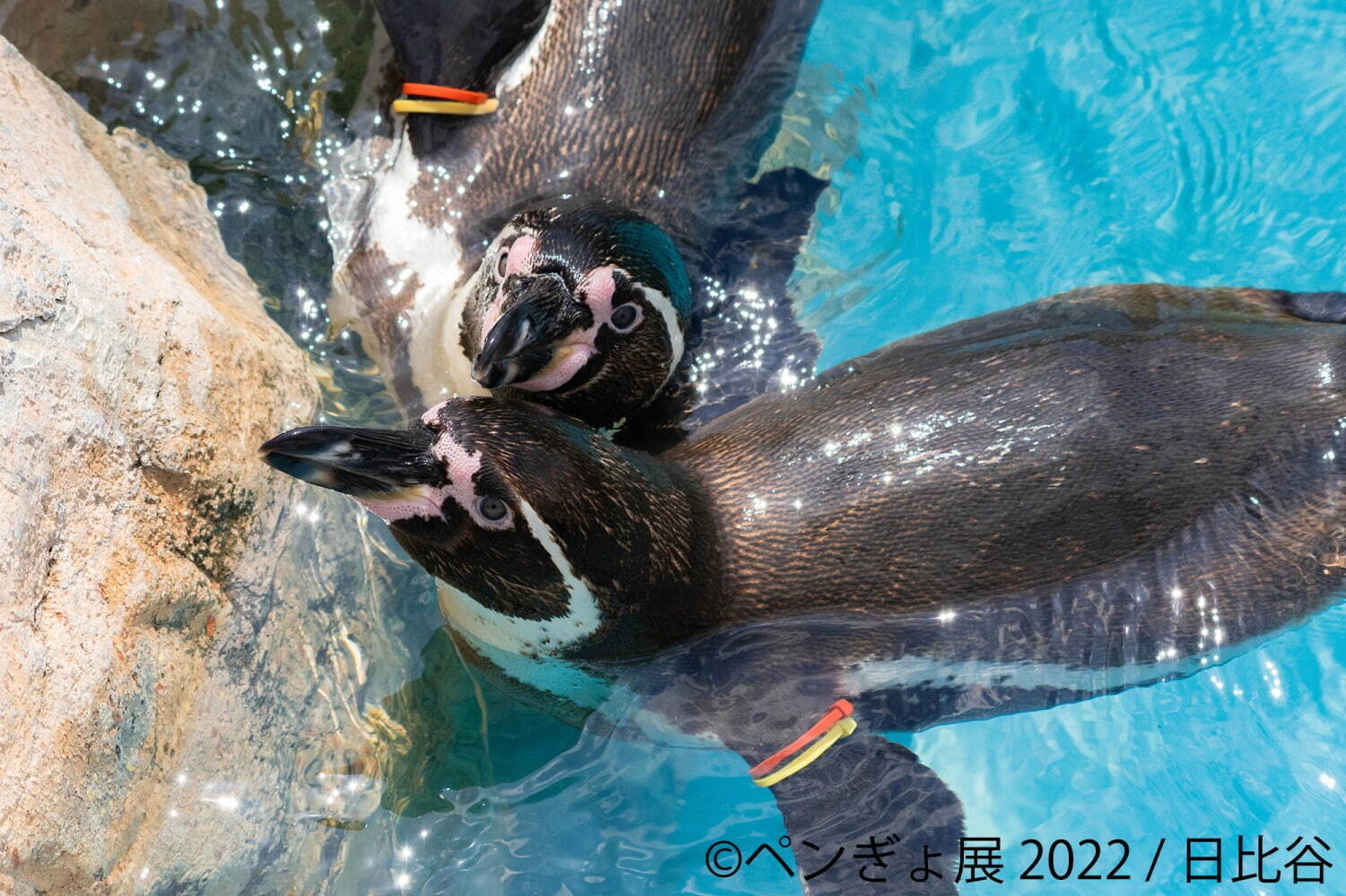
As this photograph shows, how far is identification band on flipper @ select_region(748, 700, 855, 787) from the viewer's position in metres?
2.70

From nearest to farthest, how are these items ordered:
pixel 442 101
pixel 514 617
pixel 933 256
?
pixel 514 617 < pixel 442 101 < pixel 933 256

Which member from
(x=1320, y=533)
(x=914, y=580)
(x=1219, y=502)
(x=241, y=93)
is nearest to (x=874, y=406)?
(x=914, y=580)

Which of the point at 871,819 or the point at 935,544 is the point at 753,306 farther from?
the point at 871,819

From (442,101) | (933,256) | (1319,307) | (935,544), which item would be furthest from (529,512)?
(933,256)

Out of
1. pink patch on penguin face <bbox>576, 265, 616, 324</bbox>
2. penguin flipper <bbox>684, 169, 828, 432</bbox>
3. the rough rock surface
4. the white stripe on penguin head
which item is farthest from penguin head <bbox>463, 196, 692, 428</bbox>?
the rough rock surface

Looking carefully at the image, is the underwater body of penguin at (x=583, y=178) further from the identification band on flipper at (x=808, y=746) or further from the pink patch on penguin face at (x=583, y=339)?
the identification band on flipper at (x=808, y=746)

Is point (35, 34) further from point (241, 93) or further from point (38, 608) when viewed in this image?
point (38, 608)

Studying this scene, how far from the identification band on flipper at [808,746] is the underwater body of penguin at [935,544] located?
1.2 inches

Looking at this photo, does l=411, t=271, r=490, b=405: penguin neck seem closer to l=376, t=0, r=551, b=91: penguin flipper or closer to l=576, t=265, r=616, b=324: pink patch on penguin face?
l=576, t=265, r=616, b=324: pink patch on penguin face

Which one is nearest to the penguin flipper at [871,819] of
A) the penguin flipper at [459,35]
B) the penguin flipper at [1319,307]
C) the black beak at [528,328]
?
the black beak at [528,328]

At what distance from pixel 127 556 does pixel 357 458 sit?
44cm

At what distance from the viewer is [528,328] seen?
2555 mm

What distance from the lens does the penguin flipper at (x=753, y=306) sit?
3293 mm

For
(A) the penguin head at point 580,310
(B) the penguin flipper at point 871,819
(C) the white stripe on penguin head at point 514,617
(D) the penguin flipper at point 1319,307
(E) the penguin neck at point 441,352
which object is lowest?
(B) the penguin flipper at point 871,819
